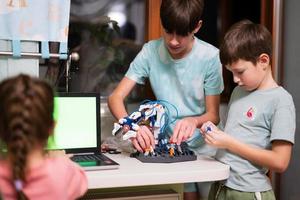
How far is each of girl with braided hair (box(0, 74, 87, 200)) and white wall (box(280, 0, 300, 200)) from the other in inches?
68.5

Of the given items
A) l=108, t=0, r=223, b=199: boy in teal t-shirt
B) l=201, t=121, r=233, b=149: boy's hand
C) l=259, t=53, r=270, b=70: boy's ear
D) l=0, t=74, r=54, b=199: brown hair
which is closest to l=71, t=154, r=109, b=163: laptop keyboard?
l=108, t=0, r=223, b=199: boy in teal t-shirt

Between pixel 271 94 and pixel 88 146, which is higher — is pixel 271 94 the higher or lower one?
the higher one

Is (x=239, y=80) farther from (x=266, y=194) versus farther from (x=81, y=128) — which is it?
(x=81, y=128)

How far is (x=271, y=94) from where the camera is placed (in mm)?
1490

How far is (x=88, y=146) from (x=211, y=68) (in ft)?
2.01

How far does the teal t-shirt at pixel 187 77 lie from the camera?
6.12 feet

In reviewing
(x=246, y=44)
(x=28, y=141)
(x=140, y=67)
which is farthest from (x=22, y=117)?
(x=140, y=67)

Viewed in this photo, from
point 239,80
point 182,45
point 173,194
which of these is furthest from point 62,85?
point 239,80

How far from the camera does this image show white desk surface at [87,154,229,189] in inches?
54.2

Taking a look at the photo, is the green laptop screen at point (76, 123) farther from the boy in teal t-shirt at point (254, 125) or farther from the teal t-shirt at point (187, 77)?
the boy in teal t-shirt at point (254, 125)

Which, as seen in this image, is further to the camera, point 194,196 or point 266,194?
point 194,196

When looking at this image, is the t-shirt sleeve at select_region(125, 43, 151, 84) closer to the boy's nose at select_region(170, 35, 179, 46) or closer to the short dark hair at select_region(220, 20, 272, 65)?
the boy's nose at select_region(170, 35, 179, 46)

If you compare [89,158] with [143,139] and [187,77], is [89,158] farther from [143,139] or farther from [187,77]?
[187,77]

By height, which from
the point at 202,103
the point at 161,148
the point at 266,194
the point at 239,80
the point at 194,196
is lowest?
the point at 194,196
